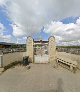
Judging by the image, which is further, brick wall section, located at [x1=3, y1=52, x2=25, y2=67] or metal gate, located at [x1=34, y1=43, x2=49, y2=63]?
metal gate, located at [x1=34, y1=43, x2=49, y2=63]

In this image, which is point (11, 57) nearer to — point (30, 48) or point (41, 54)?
point (30, 48)

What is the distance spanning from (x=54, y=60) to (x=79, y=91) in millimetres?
18062

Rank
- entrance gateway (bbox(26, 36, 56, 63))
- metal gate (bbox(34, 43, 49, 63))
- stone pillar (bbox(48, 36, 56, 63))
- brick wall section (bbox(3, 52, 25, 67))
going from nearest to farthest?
brick wall section (bbox(3, 52, 25, 67)), stone pillar (bbox(48, 36, 56, 63)), entrance gateway (bbox(26, 36, 56, 63)), metal gate (bbox(34, 43, 49, 63))

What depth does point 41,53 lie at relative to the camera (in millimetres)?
30000

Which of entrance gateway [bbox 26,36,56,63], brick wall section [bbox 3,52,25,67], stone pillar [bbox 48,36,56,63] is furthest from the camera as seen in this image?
entrance gateway [bbox 26,36,56,63]

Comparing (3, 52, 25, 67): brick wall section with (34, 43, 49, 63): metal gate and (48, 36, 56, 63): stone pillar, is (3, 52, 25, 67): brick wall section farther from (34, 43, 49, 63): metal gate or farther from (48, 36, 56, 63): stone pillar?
(48, 36, 56, 63): stone pillar

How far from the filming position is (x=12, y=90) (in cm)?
1134

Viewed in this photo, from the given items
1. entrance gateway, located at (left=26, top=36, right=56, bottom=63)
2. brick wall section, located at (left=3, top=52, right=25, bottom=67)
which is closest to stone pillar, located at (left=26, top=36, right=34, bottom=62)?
entrance gateway, located at (left=26, top=36, right=56, bottom=63)

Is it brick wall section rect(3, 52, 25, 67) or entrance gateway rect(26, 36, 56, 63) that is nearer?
brick wall section rect(3, 52, 25, 67)

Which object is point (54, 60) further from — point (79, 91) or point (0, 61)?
point (79, 91)

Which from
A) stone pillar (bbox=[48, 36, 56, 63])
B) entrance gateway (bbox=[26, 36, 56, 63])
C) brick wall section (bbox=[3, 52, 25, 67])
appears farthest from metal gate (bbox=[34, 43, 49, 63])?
brick wall section (bbox=[3, 52, 25, 67])

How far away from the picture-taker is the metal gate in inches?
1156

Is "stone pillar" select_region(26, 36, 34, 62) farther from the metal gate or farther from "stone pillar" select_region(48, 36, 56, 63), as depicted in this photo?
"stone pillar" select_region(48, 36, 56, 63)

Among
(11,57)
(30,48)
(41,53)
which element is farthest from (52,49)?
(11,57)
